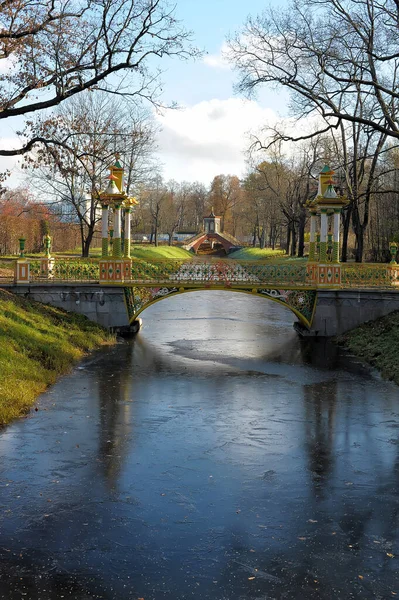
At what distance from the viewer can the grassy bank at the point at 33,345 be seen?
542 inches

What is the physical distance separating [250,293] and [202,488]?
46.3ft

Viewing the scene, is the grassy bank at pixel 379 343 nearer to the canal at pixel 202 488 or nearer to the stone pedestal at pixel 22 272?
the canal at pixel 202 488

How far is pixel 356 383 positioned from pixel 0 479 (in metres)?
10.0

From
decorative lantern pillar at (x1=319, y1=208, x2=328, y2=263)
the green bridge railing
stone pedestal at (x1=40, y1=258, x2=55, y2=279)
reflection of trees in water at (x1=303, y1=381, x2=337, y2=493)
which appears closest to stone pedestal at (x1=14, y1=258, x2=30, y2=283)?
the green bridge railing

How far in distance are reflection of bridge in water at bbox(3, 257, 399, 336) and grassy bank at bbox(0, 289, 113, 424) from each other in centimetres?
94

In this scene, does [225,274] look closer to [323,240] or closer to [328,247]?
[323,240]

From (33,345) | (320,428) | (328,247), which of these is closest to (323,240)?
(328,247)

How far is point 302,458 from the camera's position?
10867mm

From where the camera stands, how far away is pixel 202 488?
31.0ft

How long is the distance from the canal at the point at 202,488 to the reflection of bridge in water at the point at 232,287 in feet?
19.2

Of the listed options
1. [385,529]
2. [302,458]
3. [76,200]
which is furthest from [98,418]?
[76,200]

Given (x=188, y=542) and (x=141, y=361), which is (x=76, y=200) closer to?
(x=141, y=361)

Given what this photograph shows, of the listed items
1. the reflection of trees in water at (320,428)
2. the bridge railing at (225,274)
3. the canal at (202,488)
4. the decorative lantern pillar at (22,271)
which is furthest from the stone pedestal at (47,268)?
the reflection of trees in water at (320,428)

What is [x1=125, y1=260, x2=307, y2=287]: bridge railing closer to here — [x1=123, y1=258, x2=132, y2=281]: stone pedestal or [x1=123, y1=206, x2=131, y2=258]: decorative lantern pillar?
[x1=123, y1=258, x2=132, y2=281]: stone pedestal
